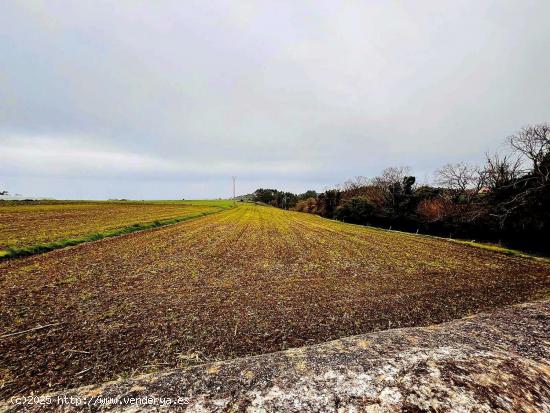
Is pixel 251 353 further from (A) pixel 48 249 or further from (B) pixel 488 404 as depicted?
(A) pixel 48 249

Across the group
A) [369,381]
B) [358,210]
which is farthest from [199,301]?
[358,210]

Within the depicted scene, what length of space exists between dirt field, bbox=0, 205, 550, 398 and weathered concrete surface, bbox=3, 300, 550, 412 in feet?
11.1

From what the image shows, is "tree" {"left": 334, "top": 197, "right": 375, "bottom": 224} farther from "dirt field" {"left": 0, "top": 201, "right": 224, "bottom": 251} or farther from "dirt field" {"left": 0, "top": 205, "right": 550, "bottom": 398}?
"dirt field" {"left": 0, "top": 205, "right": 550, "bottom": 398}

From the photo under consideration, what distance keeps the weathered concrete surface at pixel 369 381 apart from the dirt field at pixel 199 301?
3387 mm

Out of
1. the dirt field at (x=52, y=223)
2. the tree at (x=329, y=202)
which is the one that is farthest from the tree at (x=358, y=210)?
the dirt field at (x=52, y=223)

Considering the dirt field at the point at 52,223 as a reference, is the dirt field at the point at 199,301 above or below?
below

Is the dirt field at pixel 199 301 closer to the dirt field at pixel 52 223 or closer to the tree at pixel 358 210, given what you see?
the dirt field at pixel 52 223

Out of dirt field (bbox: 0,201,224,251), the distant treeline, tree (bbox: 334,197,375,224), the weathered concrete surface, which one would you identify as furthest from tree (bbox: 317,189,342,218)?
the weathered concrete surface

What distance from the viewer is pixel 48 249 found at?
17391 millimetres

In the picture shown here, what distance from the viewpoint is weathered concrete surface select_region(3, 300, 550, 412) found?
2.39 m

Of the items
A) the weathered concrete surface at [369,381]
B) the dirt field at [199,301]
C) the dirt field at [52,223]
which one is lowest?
the dirt field at [199,301]

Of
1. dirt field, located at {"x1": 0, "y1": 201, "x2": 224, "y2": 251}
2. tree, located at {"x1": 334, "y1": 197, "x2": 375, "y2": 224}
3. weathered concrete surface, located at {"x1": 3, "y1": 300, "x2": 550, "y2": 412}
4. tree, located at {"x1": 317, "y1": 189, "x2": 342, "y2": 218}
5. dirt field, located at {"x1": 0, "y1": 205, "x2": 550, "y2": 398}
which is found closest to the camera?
weathered concrete surface, located at {"x1": 3, "y1": 300, "x2": 550, "y2": 412}

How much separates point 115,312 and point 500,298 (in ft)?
47.4

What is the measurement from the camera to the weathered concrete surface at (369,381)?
2395 millimetres
